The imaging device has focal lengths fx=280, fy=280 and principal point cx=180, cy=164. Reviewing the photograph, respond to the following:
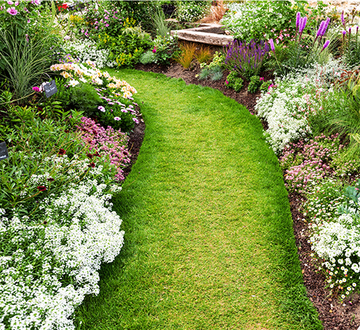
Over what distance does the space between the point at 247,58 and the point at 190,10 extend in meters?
5.36

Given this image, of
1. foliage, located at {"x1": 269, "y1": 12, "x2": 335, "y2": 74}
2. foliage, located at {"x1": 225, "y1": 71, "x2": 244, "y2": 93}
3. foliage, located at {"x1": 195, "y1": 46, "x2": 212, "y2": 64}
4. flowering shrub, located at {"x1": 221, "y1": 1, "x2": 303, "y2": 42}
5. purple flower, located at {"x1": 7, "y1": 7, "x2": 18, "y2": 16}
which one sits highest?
purple flower, located at {"x1": 7, "y1": 7, "x2": 18, "y2": 16}

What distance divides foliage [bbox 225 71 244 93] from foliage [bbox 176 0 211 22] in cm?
489

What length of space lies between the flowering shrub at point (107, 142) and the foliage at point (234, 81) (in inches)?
113

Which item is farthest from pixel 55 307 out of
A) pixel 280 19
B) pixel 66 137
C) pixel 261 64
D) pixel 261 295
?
pixel 280 19

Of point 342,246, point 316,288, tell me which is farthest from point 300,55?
point 316,288

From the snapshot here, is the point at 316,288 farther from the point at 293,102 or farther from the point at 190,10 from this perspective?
the point at 190,10

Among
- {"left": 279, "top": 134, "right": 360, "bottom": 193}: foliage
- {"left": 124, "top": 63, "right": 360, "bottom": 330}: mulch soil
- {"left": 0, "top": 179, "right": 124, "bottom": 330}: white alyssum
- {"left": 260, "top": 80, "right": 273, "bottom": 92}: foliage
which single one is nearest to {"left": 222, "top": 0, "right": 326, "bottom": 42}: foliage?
{"left": 260, "top": 80, "right": 273, "bottom": 92}: foliage

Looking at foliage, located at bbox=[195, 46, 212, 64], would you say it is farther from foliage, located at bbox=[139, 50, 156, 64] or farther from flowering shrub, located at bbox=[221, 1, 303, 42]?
foliage, located at bbox=[139, 50, 156, 64]

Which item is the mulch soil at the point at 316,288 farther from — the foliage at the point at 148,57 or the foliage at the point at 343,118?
the foliage at the point at 148,57

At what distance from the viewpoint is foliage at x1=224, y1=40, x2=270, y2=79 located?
591cm

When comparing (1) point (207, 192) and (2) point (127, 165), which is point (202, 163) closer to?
(1) point (207, 192)

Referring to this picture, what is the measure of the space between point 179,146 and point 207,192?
1.24 meters

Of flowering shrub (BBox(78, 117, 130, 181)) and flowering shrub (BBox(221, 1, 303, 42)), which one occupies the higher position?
flowering shrub (BBox(221, 1, 303, 42))

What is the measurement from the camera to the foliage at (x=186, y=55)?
7590mm
